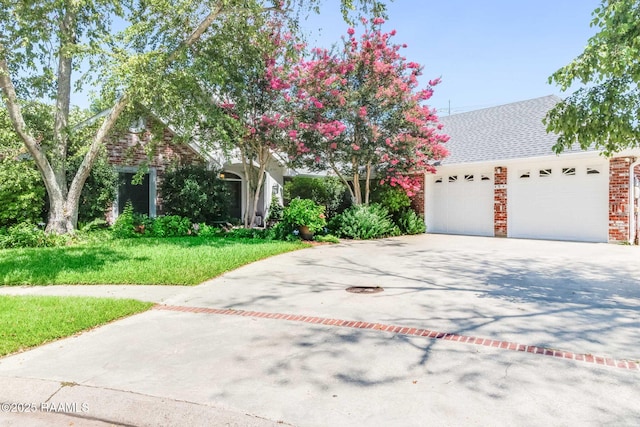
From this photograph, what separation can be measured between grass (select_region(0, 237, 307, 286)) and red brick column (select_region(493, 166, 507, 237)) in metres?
7.90

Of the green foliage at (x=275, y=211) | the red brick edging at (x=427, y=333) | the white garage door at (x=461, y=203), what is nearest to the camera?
the red brick edging at (x=427, y=333)

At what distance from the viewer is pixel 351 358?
3.96 metres

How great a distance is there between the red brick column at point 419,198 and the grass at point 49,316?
1366 centimetres

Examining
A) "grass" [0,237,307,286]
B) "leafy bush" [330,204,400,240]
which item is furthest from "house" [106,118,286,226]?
"leafy bush" [330,204,400,240]

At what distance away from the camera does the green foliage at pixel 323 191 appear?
61.8 feet

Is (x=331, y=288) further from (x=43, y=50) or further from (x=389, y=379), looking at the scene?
(x=43, y=50)

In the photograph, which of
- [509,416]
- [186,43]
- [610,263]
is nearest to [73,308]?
[509,416]

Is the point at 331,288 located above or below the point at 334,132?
below

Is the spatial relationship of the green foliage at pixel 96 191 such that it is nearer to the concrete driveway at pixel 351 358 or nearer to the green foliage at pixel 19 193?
the green foliage at pixel 19 193

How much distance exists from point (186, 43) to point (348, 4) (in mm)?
4688

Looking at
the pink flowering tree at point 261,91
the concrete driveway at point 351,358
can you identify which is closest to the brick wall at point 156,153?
the pink flowering tree at point 261,91

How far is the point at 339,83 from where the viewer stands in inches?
535

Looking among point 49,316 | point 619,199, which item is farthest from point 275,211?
point 49,316

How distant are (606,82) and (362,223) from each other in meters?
9.22
